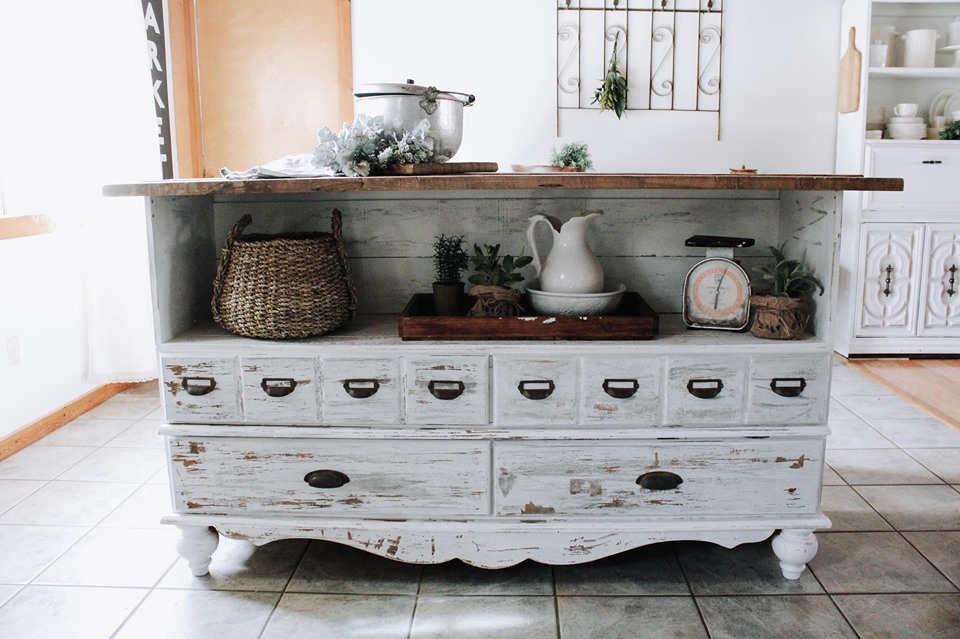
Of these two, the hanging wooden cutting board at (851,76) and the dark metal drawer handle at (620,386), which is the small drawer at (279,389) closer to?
the dark metal drawer handle at (620,386)

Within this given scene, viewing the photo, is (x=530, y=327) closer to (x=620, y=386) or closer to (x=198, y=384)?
(x=620, y=386)

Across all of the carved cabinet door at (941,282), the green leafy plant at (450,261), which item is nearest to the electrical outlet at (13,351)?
the green leafy plant at (450,261)

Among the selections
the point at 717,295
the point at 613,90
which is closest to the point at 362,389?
the point at 717,295

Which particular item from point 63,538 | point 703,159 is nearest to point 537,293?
point 63,538

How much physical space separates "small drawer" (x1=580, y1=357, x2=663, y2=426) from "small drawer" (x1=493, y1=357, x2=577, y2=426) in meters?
0.03

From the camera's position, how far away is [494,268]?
6.17 feet

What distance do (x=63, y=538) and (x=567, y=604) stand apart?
4.62 ft

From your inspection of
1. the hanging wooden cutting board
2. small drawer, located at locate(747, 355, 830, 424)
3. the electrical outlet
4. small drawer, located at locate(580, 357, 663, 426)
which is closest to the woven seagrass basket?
small drawer, located at locate(580, 357, 663, 426)

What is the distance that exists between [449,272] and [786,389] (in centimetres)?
84

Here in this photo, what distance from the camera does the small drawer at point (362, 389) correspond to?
1.75 meters

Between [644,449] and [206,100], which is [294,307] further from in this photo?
[206,100]

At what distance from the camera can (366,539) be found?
5.97 ft

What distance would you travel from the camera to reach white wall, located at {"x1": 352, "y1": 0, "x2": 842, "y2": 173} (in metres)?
4.34

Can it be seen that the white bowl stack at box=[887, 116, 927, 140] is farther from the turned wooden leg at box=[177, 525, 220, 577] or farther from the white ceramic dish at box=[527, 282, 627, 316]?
the turned wooden leg at box=[177, 525, 220, 577]
